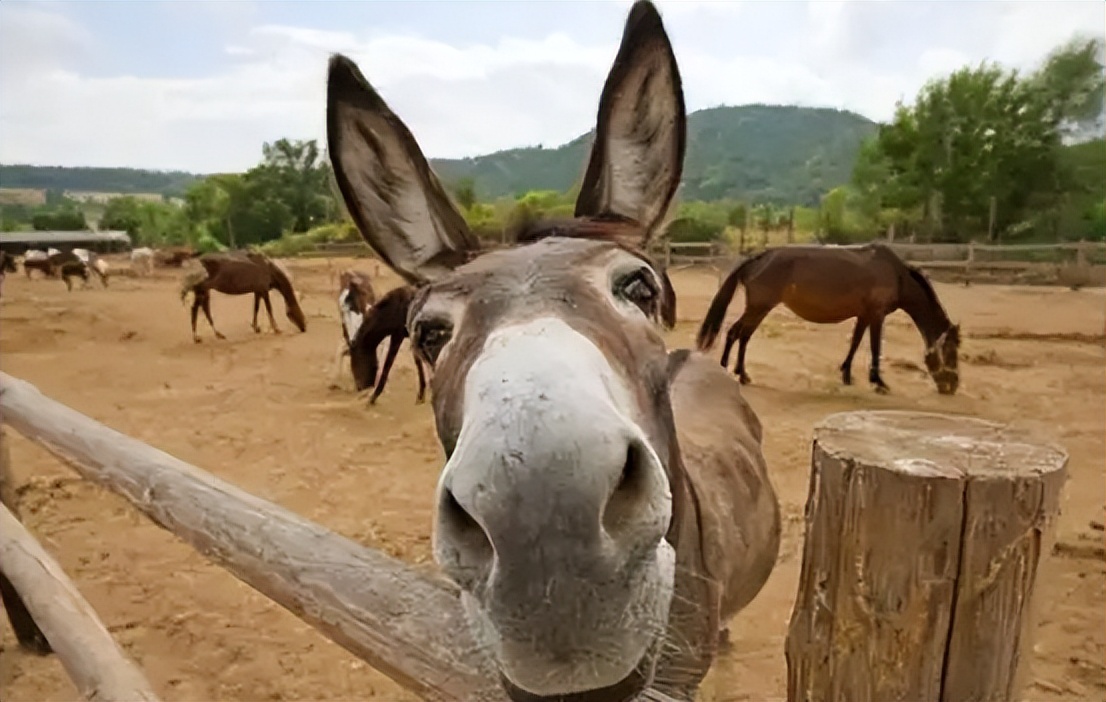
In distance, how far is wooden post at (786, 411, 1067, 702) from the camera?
0.76 metres

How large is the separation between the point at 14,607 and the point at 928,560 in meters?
3.64

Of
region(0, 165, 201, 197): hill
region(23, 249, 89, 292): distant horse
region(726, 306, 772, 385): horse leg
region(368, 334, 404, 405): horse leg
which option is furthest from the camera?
region(23, 249, 89, 292): distant horse

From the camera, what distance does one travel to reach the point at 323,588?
1.35 metres

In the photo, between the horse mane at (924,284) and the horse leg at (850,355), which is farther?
the horse leg at (850,355)

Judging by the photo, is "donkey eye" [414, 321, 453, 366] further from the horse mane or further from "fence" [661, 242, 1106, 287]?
"fence" [661, 242, 1106, 287]

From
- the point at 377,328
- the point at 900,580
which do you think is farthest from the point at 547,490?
the point at 377,328

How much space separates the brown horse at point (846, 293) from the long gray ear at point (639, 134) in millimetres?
5641

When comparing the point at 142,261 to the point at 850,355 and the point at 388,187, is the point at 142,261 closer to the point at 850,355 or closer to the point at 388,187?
the point at 850,355

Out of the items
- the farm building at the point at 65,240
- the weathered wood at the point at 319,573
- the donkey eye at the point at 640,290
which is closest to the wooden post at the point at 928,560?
the donkey eye at the point at 640,290

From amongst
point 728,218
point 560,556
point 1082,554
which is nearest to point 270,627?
point 560,556

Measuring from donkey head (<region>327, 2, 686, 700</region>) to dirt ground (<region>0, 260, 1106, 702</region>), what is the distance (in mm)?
487

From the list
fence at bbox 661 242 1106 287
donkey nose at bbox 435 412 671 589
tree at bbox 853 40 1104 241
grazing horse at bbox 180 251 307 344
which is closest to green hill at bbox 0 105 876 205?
tree at bbox 853 40 1104 241

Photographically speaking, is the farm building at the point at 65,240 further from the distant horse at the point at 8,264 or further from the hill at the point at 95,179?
the hill at the point at 95,179

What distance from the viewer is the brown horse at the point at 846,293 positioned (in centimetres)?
676
